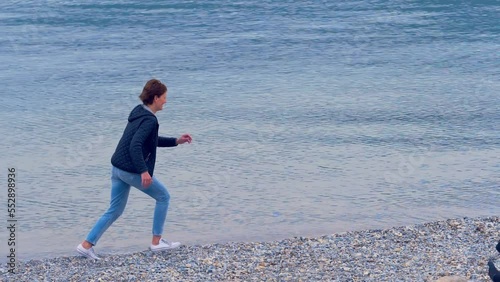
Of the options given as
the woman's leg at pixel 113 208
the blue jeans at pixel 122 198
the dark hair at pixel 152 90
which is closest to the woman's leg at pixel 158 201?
the blue jeans at pixel 122 198

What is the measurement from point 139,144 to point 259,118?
6.64 metres

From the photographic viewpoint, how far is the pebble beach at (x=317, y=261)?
7.70m

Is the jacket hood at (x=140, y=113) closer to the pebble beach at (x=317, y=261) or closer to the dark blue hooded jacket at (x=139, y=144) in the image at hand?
the dark blue hooded jacket at (x=139, y=144)

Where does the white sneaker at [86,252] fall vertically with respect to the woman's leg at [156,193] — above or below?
below

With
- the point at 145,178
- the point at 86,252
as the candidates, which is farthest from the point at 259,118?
the point at 145,178

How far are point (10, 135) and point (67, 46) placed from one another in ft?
25.5

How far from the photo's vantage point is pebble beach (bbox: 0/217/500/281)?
7703 millimetres

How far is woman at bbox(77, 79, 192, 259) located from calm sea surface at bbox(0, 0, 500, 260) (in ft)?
2.72

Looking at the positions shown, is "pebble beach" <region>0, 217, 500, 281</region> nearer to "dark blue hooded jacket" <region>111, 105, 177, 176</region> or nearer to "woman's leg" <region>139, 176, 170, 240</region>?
"woman's leg" <region>139, 176, 170, 240</region>

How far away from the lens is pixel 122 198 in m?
8.41

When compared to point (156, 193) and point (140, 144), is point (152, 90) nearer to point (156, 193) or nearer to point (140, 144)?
point (140, 144)

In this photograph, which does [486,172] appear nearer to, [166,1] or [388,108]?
[388,108]

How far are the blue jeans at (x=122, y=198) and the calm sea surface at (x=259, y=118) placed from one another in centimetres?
82

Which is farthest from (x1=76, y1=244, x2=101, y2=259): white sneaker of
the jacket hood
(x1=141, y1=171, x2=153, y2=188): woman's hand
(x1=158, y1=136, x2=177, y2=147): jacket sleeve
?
the jacket hood
